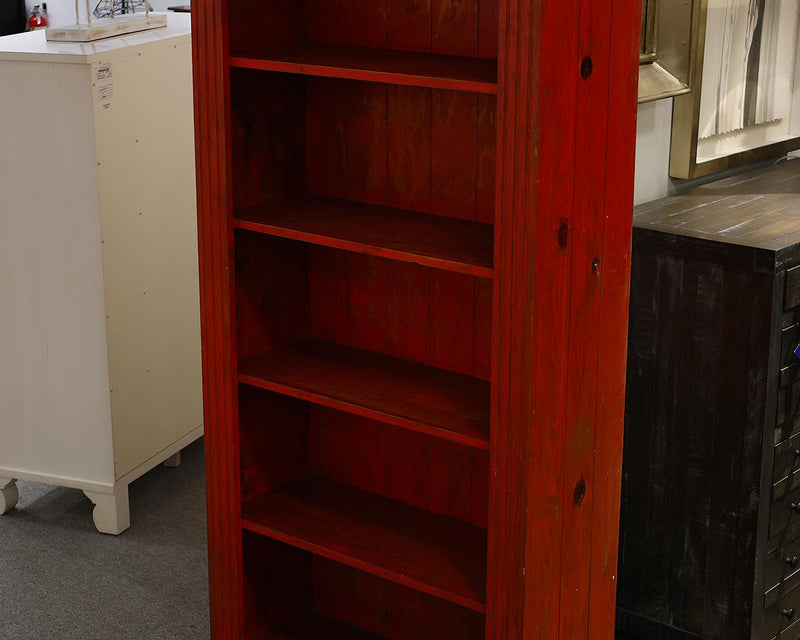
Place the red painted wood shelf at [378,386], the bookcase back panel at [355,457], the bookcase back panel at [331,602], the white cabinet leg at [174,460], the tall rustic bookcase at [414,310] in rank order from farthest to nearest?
the white cabinet leg at [174,460]
the bookcase back panel at [331,602]
the bookcase back panel at [355,457]
the red painted wood shelf at [378,386]
the tall rustic bookcase at [414,310]

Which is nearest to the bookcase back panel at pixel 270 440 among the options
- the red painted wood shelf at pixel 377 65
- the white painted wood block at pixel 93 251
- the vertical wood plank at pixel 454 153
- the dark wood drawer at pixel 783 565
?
the vertical wood plank at pixel 454 153

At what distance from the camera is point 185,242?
3.47m

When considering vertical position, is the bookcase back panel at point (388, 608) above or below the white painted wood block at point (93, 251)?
below

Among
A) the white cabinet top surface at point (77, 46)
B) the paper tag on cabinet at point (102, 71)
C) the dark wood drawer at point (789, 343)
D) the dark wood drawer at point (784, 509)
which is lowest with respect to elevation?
the dark wood drawer at point (784, 509)

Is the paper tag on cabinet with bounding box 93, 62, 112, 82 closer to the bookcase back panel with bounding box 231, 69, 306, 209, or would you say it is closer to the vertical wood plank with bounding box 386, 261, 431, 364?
the bookcase back panel with bounding box 231, 69, 306, 209

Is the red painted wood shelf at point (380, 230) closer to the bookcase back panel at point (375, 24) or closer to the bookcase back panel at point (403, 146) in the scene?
the bookcase back panel at point (403, 146)

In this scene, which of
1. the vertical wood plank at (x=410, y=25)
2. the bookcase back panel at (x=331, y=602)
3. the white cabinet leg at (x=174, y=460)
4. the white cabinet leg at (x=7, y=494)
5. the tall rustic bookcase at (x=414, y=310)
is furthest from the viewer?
the white cabinet leg at (x=174, y=460)

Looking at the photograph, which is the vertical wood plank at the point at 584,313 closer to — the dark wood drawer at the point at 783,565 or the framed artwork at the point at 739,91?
the dark wood drawer at the point at 783,565

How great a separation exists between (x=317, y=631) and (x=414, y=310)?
0.82 m

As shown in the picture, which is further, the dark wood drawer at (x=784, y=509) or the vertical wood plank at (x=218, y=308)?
the dark wood drawer at (x=784, y=509)

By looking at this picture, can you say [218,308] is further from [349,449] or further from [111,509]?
[111,509]

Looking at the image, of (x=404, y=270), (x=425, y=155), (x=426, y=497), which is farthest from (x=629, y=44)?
(x=426, y=497)

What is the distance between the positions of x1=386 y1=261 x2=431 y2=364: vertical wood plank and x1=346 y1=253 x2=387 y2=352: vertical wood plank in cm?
2

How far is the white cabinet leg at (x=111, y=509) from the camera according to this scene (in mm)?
3242
